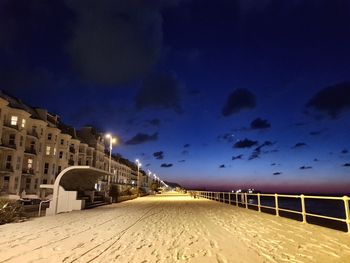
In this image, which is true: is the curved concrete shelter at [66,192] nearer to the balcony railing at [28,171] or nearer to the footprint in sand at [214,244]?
the footprint in sand at [214,244]

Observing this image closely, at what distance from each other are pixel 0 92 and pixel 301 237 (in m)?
43.6

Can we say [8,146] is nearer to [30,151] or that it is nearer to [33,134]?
[30,151]

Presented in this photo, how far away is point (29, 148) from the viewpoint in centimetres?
4647

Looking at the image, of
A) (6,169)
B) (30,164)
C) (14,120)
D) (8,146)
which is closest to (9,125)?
(14,120)

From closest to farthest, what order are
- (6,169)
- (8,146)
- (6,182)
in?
(6,169) → (8,146) → (6,182)

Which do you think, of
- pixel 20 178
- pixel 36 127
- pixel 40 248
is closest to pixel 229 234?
pixel 40 248

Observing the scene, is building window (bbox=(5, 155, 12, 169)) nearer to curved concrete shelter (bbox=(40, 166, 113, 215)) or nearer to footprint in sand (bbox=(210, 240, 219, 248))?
curved concrete shelter (bbox=(40, 166, 113, 215))

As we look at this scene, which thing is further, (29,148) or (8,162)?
(29,148)

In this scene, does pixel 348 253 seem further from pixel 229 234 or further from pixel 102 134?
pixel 102 134

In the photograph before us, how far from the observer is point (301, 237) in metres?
9.14

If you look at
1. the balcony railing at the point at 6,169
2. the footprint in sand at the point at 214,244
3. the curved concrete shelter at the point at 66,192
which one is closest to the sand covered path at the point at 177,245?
the footprint in sand at the point at 214,244

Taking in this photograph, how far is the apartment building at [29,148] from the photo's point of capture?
40.5m

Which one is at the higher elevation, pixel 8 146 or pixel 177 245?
pixel 8 146

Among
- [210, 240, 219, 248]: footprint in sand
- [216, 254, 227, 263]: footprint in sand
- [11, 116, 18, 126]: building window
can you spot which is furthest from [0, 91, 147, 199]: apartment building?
[216, 254, 227, 263]: footprint in sand
